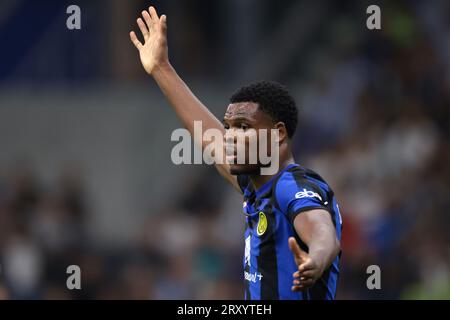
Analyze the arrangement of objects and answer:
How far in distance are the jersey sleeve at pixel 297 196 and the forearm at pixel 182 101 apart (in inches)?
50.9

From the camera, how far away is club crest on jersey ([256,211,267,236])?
5.53m

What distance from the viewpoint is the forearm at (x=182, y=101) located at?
669 centimetres

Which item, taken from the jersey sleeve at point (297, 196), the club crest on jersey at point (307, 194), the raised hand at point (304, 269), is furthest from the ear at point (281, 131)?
the raised hand at point (304, 269)

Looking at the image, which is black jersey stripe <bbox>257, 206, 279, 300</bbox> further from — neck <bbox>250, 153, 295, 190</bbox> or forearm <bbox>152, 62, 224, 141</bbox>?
forearm <bbox>152, 62, 224, 141</bbox>

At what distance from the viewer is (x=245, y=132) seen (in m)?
5.71

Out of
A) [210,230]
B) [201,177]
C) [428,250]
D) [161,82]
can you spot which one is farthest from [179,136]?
[161,82]

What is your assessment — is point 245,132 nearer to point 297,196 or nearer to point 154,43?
point 297,196

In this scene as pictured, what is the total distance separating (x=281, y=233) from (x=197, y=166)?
33.3 feet

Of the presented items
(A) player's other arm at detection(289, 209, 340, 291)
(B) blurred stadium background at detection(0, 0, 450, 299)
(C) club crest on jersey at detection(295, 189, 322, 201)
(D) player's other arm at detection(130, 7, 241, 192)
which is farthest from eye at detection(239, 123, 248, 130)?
(B) blurred stadium background at detection(0, 0, 450, 299)

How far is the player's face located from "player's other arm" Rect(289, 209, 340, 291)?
0.59m

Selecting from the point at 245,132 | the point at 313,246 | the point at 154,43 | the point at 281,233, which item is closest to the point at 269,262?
the point at 281,233

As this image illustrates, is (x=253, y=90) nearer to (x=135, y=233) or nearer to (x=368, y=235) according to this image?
(x=368, y=235)

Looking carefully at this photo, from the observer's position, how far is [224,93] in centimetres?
1570

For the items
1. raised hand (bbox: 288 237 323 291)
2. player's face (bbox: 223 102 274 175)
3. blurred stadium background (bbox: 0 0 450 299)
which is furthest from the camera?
blurred stadium background (bbox: 0 0 450 299)
